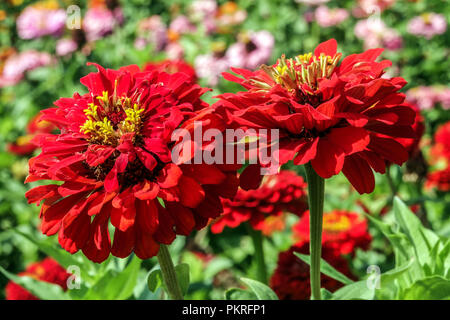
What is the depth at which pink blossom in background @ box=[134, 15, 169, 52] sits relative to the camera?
266cm

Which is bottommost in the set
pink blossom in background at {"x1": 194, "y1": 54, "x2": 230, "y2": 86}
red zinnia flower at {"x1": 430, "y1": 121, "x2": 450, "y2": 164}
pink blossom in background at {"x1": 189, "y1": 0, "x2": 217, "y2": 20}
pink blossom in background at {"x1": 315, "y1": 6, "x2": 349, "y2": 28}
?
red zinnia flower at {"x1": 430, "y1": 121, "x2": 450, "y2": 164}

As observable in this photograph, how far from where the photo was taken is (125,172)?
22.0 inches

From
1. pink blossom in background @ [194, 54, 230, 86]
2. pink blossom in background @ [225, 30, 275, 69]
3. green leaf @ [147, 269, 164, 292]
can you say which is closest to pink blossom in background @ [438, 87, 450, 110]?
pink blossom in background @ [225, 30, 275, 69]

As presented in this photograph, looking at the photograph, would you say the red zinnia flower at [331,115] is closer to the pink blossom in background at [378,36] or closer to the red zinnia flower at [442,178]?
the red zinnia flower at [442,178]

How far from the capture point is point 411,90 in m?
2.23

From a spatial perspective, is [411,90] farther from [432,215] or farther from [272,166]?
[272,166]

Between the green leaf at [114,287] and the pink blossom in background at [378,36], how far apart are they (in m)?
1.87

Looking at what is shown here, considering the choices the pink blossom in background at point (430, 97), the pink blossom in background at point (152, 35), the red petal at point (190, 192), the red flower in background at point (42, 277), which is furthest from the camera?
the pink blossom in background at point (152, 35)

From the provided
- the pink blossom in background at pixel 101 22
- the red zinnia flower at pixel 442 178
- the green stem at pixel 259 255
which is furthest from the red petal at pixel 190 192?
the pink blossom in background at pixel 101 22

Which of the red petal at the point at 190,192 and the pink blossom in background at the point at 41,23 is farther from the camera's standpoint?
the pink blossom in background at the point at 41,23

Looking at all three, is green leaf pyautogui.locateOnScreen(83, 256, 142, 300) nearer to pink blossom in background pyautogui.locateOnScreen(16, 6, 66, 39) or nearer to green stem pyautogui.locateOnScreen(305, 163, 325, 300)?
green stem pyautogui.locateOnScreen(305, 163, 325, 300)

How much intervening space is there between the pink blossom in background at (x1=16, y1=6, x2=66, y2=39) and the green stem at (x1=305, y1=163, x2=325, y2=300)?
219 centimetres

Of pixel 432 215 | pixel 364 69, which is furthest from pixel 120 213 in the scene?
pixel 432 215

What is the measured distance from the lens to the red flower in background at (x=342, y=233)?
1.12 m
